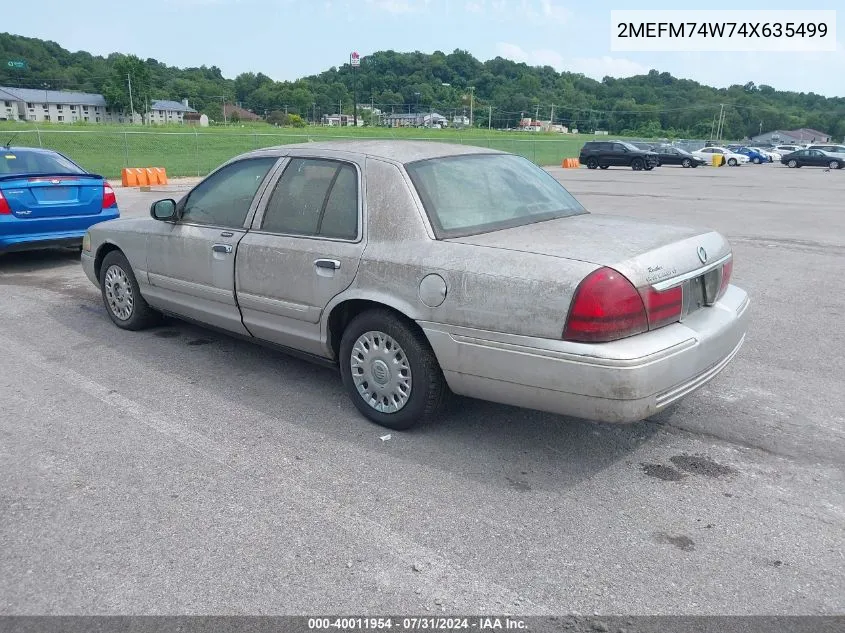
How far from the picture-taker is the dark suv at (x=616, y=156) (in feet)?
126

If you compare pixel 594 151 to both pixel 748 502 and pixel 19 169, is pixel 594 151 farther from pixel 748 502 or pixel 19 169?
pixel 748 502

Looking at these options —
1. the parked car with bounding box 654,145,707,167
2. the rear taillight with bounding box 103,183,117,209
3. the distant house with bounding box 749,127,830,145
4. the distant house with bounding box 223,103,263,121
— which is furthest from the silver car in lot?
the distant house with bounding box 749,127,830,145

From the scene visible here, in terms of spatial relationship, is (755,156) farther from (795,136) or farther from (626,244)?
(795,136)

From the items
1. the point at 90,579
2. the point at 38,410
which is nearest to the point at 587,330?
the point at 90,579

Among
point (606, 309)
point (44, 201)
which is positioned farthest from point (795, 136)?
point (606, 309)

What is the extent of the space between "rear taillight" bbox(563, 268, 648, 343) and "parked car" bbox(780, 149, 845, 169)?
46892 mm

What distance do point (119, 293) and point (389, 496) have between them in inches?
147

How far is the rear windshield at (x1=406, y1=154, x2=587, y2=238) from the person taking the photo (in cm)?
396

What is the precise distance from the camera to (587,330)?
Answer: 127 inches

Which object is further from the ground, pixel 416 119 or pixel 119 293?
pixel 416 119

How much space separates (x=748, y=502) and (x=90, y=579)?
282 centimetres

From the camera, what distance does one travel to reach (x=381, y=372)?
4.01 metres

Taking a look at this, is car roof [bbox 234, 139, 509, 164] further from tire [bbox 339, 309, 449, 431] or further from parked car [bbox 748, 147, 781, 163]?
parked car [bbox 748, 147, 781, 163]

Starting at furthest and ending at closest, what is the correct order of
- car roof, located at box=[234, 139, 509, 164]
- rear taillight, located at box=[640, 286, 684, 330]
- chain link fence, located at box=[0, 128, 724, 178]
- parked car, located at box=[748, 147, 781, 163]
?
parked car, located at box=[748, 147, 781, 163], chain link fence, located at box=[0, 128, 724, 178], car roof, located at box=[234, 139, 509, 164], rear taillight, located at box=[640, 286, 684, 330]
